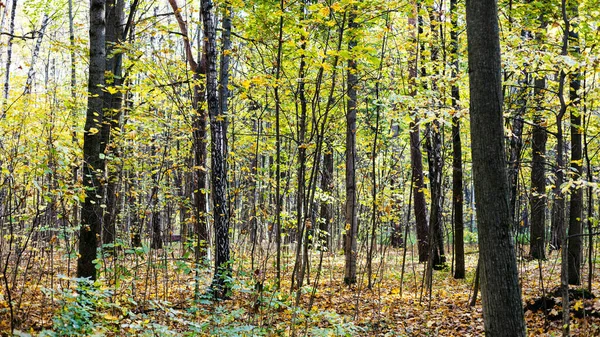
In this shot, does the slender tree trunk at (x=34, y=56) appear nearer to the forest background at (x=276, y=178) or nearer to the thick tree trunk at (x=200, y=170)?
the forest background at (x=276, y=178)

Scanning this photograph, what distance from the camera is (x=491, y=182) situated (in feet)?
11.4

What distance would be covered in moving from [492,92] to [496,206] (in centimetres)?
93

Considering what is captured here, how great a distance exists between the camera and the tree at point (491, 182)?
3449 millimetres

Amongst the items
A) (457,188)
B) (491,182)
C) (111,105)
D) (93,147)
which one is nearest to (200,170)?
(93,147)

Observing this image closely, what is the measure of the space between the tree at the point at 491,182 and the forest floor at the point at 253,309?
5.96ft

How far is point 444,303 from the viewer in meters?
8.04

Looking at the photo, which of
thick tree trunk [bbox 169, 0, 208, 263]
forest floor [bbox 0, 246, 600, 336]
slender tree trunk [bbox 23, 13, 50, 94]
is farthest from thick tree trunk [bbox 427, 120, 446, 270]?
slender tree trunk [bbox 23, 13, 50, 94]

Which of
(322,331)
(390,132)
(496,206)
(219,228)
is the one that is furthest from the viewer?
(390,132)

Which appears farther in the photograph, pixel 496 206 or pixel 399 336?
pixel 399 336

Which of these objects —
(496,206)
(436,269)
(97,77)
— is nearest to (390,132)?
(436,269)

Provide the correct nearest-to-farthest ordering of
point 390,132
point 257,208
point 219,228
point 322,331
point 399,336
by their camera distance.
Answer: point 322,331 < point 399,336 < point 219,228 < point 257,208 < point 390,132

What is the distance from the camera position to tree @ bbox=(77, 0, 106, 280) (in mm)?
5871

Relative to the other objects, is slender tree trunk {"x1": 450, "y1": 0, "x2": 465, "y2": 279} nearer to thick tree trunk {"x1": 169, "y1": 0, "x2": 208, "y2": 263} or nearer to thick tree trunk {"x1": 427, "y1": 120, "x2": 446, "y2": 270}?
thick tree trunk {"x1": 427, "y1": 120, "x2": 446, "y2": 270}

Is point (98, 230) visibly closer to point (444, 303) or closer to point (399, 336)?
point (399, 336)
